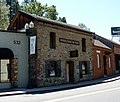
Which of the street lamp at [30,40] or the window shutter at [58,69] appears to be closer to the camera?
the street lamp at [30,40]

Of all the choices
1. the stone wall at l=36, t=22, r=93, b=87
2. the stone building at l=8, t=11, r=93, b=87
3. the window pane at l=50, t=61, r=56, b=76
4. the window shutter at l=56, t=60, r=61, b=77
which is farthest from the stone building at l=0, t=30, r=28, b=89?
the window shutter at l=56, t=60, r=61, b=77

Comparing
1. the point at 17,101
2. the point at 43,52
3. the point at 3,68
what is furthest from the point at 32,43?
the point at 17,101

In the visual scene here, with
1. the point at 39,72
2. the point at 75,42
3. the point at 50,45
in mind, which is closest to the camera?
the point at 39,72

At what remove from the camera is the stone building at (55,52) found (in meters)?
23.7

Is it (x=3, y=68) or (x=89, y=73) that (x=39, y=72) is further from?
(x=89, y=73)

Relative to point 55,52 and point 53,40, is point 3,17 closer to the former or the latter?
point 53,40

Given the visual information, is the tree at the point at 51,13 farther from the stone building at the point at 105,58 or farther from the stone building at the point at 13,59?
the stone building at the point at 13,59

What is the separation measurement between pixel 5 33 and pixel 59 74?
6676 mm

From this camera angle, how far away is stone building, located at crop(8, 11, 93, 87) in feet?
77.7

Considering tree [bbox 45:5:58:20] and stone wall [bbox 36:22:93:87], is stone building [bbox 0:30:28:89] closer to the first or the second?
stone wall [bbox 36:22:93:87]

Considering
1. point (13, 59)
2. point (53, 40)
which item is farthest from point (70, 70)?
point (13, 59)

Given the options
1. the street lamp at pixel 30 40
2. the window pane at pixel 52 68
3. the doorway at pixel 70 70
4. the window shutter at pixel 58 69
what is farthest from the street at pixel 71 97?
the doorway at pixel 70 70

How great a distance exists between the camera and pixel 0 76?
22.1 metres

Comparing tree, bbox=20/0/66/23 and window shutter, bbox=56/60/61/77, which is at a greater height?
tree, bbox=20/0/66/23
